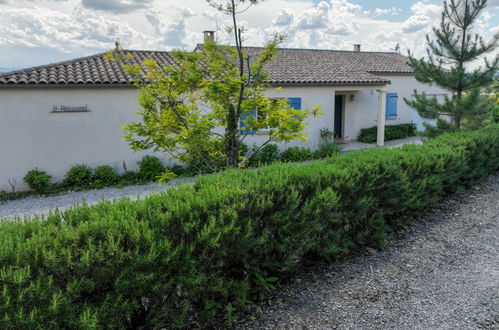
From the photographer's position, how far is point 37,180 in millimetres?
9625

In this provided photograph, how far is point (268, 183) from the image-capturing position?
383cm

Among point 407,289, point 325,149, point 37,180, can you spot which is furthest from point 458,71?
point 37,180

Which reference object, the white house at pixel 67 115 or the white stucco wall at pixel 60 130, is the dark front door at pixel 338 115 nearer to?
the white house at pixel 67 115

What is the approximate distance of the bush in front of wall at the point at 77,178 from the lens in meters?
10.1

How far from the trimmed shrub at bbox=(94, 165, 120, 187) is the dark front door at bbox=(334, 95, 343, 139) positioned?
10.6 metres

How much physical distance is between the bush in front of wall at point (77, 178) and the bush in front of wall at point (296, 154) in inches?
248

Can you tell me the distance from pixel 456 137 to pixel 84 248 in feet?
26.4

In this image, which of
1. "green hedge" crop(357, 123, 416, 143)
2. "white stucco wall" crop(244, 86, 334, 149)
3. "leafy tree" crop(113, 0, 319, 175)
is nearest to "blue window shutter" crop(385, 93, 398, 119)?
"green hedge" crop(357, 123, 416, 143)

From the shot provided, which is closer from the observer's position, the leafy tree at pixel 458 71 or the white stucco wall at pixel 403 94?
the leafy tree at pixel 458 71

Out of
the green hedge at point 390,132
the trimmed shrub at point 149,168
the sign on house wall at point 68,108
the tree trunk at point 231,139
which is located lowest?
the trimmed shrub at point 149,168

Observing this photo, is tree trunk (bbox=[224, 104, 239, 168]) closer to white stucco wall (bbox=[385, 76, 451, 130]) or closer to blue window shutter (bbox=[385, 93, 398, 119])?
blue window shutter (bbox=[385, 93, 398, 119])

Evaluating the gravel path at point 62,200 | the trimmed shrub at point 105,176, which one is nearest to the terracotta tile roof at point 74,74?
the trimmed shrub at point 105,176

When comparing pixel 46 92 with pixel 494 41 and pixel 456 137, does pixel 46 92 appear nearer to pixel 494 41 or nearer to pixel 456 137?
pixel 456 137

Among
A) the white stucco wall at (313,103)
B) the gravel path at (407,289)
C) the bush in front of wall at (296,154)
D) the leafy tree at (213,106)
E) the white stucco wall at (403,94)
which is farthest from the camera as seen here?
the white stucco wall at (403,94)
